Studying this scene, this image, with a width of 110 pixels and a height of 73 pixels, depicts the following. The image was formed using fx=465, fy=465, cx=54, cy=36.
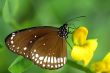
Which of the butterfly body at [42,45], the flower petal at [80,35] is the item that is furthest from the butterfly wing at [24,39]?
the flower petal at [80,35]

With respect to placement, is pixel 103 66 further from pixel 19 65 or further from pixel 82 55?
pixel 19 65

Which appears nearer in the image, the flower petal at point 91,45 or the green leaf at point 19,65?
the green leaf at point 19,65

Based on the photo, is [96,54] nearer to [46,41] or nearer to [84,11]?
[84,11]

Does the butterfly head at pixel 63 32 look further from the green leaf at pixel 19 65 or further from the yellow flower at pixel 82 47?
the green leaf at pixel 19 65

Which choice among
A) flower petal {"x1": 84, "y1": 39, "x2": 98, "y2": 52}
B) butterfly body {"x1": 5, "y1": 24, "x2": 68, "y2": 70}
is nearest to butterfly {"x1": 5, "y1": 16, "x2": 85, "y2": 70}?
butterfly body {"x1": 5, "y1": 24, "x2": 68, "y2": 70}

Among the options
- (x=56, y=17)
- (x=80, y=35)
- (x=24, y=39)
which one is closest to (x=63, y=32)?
(x=80, y=35)
